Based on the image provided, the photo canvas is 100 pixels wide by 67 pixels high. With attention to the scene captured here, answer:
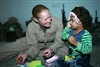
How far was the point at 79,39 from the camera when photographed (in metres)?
1.28

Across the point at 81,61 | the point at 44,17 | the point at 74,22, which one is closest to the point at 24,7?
the point at 44,17

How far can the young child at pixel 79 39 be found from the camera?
3.91ft

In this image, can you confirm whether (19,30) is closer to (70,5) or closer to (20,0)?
(20,0)

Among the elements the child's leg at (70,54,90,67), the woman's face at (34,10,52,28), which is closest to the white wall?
the woman's face at (34,10,52,28)

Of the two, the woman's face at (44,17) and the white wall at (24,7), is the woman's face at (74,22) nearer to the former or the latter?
the woman's face at (44,17)

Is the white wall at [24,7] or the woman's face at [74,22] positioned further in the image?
the white wall at [24,7]

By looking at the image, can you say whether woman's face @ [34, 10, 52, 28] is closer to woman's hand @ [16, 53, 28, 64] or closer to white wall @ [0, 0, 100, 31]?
woman's hand @ [16, 53, 28, 64]

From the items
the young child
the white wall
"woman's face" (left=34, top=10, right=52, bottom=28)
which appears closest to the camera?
the young child

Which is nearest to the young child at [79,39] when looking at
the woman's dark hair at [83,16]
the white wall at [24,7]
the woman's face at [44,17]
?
the woman's dark hair at [83,16]

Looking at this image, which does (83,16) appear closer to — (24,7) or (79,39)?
(79,39)

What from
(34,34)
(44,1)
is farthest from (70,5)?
(34,34)

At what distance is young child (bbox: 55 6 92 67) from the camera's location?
119 cm

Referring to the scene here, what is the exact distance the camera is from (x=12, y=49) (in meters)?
1.79

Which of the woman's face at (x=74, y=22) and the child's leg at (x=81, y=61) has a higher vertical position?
the woman's face at (x=74, y=22)
